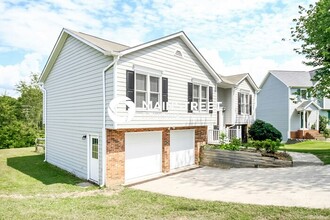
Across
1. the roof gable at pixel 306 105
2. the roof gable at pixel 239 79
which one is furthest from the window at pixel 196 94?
the roof gable at pixel 306 105

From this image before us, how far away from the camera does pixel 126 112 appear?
10258 mm

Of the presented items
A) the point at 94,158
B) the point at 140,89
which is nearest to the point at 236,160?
the point at 140,89

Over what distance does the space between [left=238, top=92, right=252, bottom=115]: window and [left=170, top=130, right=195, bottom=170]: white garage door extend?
7.11m

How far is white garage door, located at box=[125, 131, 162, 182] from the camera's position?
37.3 ft

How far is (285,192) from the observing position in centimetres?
853

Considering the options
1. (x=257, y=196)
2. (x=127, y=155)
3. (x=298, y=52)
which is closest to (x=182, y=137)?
(x=127, y=155)

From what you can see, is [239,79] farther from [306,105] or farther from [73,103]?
[73,103]

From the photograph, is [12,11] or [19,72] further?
[19,72]

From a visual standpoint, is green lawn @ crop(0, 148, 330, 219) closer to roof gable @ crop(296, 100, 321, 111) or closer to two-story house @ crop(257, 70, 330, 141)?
two-story house @ crop(257, 70, 330, 141)

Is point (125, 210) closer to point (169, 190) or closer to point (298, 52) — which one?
point (169, 190)

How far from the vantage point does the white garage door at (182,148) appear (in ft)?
45.6

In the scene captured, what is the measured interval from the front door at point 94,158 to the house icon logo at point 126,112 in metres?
1.74

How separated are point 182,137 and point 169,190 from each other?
201 inches

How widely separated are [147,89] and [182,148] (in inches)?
190
